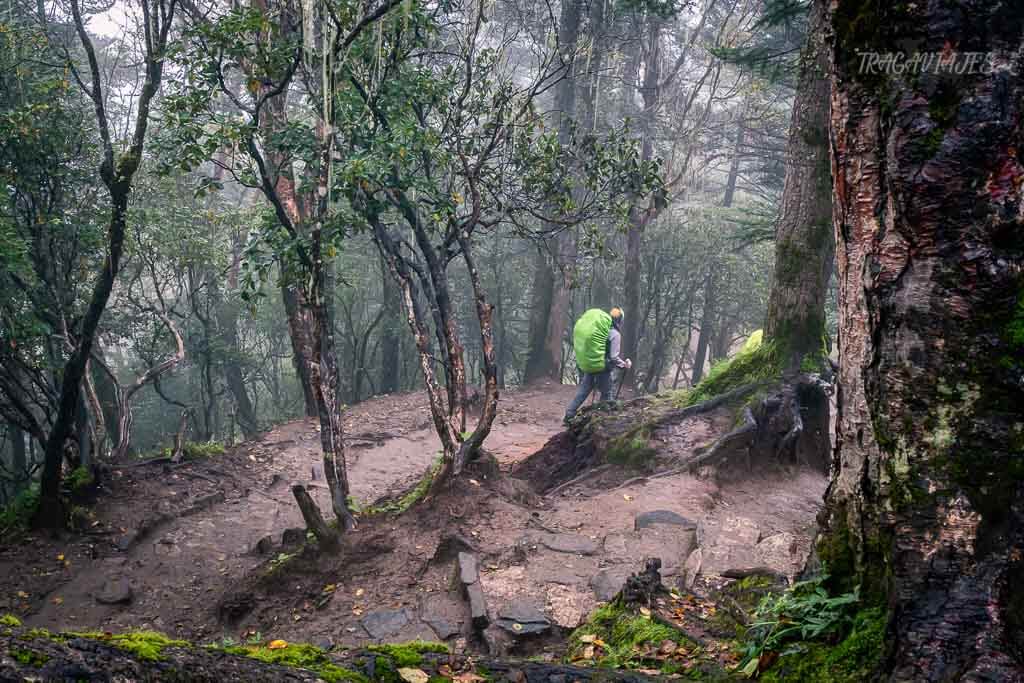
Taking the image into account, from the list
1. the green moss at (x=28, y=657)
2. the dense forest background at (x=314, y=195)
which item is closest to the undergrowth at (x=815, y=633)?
the green moss at (x=28, y=657)

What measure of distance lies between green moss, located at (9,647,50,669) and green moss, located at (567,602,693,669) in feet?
8.41

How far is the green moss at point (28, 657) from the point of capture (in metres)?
1.76

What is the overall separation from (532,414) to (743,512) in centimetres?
850

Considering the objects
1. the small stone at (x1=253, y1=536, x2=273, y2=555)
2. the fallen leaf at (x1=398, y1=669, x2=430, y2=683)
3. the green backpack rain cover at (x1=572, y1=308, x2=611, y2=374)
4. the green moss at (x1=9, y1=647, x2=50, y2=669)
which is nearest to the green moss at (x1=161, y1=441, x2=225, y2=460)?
the small stone at (x1=253, y1=536, x2=273, y2=555)

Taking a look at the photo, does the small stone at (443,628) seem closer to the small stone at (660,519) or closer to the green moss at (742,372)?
the small stone at (660,519)

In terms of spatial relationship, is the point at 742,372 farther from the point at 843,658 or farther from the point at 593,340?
the point at 843,658

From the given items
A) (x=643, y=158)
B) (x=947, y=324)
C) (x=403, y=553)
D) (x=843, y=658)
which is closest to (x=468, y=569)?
(x=403, y=553)

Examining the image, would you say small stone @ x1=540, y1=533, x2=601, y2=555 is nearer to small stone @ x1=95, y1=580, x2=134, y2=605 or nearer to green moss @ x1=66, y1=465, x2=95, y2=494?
small stone @ x1=95, y1=580, x2=134, y2=605

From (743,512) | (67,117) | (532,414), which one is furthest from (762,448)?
(67,117)

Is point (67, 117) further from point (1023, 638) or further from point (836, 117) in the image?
Result: point (1023, 638)

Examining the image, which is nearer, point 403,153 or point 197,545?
point 403,153

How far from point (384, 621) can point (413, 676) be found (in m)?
3.19

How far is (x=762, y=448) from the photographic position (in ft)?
26.3

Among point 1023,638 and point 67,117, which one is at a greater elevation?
point 67,117
